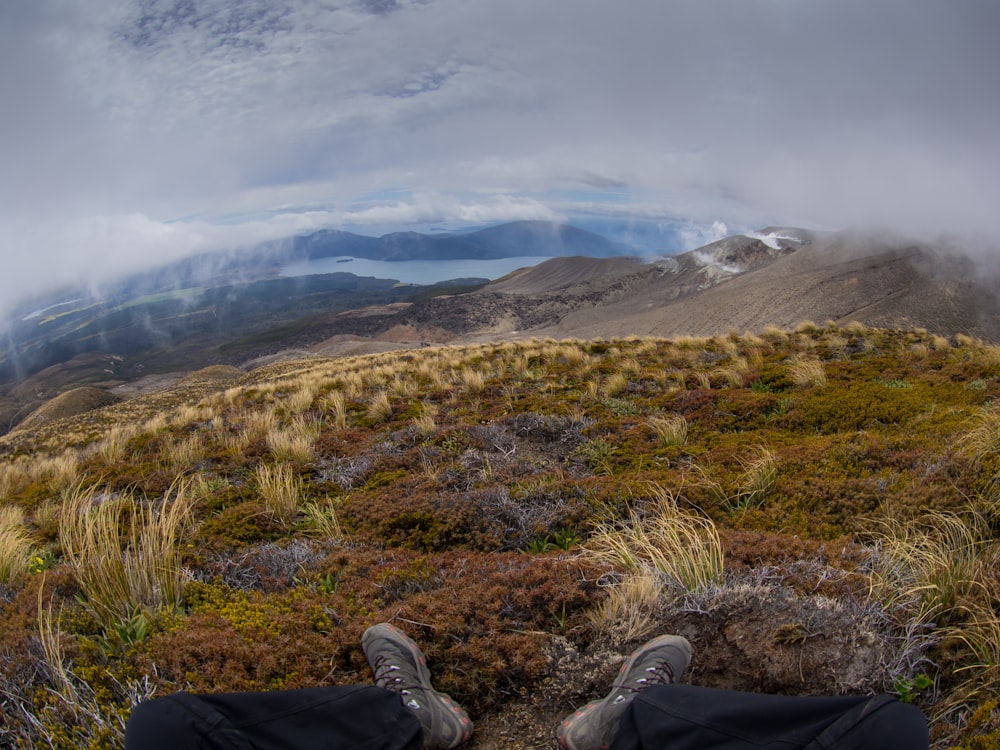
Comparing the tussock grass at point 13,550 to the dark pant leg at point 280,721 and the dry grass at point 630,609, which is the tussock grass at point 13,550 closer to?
the dark pant leg at point 280,721

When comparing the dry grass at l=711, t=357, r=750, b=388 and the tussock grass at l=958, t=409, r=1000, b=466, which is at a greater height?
the tussock grass at l=958, t=409, r=1000, b=466

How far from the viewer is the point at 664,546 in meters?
3.81

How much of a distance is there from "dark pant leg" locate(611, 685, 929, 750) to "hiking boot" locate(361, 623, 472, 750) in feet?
2.76

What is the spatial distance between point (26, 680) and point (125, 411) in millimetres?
27689

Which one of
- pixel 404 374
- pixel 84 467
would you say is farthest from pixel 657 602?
pixel 404 374

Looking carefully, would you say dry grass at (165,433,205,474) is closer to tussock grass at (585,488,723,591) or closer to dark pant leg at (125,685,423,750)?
dark pant leg at (125,685,423,750)

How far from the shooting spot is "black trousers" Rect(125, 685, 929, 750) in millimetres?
1890

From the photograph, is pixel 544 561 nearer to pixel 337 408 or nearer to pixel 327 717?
pixel 327 717

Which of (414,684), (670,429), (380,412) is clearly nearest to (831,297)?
(670,429)

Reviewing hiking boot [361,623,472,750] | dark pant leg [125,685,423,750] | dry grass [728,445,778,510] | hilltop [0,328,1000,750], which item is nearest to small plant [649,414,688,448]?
hilltop [0,328,1000,750]

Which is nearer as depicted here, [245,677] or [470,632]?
[245,677]

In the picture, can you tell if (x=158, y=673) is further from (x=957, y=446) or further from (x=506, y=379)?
(x=506, y=379)

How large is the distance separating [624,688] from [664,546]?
4.33 ft

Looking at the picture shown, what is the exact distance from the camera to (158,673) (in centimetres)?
278
